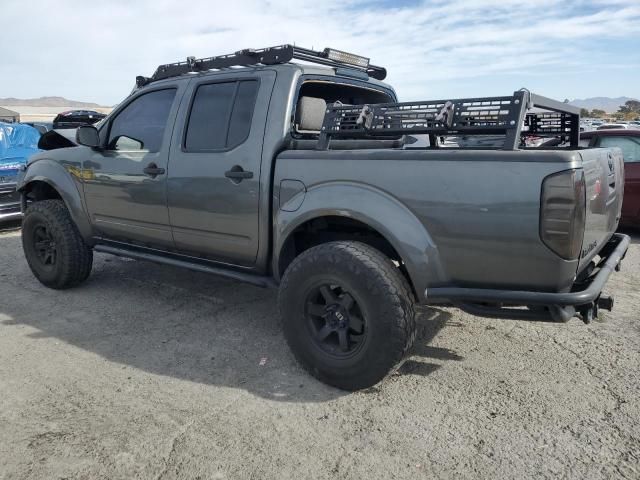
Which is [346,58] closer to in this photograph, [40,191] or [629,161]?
[40,191]

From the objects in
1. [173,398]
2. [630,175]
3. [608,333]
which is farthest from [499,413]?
[630,175]

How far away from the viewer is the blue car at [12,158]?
7.66m

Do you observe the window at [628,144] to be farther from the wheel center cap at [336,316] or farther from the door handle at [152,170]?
the door handle at [152,170]

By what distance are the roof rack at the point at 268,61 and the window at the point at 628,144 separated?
425cm

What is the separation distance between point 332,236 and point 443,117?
1088 mm

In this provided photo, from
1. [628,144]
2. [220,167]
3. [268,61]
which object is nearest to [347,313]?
[220,167]

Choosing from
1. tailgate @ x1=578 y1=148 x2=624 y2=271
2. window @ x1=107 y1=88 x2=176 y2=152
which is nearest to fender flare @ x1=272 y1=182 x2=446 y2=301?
tailgate @ x1=578 y1=148 x2=624 y2=271

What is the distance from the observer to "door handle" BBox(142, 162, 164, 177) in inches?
155

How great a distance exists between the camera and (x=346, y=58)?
423 cm

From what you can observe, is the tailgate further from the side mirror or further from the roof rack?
the side mirror

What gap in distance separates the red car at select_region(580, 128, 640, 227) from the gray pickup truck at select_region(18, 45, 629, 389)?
3892mm

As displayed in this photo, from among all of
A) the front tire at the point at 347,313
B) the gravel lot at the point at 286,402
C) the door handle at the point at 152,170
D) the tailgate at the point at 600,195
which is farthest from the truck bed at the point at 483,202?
the door handle at the point at 152,170

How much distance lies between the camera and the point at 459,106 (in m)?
2.76

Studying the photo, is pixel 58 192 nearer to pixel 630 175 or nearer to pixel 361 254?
pixel 361 254
